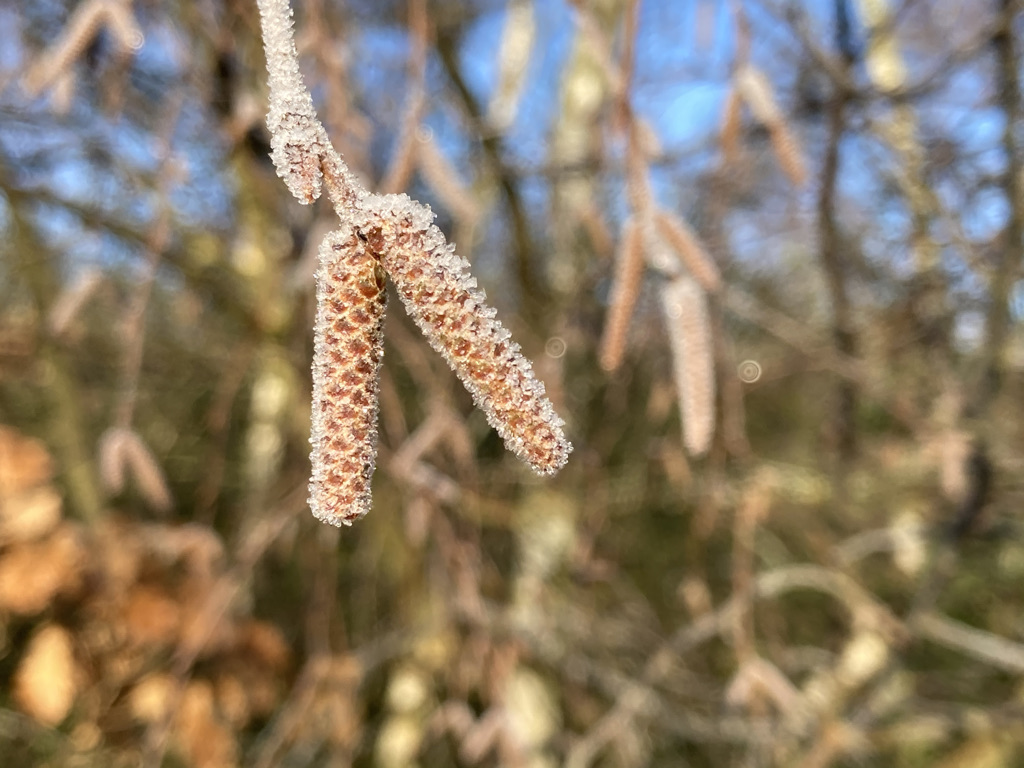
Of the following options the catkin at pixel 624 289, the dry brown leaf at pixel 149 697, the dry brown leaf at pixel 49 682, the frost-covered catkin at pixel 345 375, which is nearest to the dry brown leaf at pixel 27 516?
the dry brown leaf at pixel 49 682

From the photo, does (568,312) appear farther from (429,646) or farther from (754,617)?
(754,617)

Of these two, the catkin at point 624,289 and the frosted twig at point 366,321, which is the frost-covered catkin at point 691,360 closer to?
the catkin at point 624,289

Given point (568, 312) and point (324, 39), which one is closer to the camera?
point (324, 39)

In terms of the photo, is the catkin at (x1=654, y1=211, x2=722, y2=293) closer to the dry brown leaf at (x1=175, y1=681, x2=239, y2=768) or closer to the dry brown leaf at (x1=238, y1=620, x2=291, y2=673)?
the dry brown leaf at (x1=175, y1=681, x2=239, y2=768)

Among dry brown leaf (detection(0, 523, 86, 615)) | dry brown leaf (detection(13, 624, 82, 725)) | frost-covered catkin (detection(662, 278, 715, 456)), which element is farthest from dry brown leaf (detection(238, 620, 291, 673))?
frost-covered catkin (detection(662, 278, 715, 456))

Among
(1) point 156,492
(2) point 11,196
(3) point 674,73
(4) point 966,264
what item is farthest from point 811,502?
(2) point 11,196

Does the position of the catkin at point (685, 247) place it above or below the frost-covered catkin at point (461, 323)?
below
